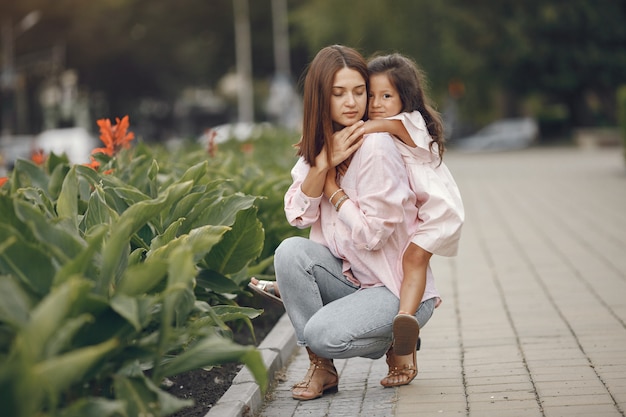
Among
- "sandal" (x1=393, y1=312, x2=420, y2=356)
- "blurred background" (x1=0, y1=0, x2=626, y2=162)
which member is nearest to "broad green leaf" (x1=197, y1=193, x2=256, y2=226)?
"sandal" (x1=393, y1=312, x2=420, y2=356)

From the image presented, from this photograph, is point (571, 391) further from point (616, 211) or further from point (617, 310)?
point (616, 211)

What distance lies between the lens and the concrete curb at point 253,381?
4.83m

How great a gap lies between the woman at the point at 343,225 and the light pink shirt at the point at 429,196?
0.25 ft

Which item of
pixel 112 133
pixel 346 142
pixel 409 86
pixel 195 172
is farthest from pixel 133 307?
pixel 112 133

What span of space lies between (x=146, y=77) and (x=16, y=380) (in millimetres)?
56293

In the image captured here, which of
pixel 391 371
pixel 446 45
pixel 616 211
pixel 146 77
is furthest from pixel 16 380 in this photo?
pixel 146 77

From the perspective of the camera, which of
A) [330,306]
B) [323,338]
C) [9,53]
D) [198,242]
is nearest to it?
[198,242]

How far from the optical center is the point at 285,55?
2194 inches

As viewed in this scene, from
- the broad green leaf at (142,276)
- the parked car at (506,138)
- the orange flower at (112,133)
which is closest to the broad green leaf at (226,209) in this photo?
the broad green leaf at (142,276)

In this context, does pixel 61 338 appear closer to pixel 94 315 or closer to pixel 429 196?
pixel 94 315

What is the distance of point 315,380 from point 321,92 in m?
1.45

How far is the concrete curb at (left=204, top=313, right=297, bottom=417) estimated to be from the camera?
15.8ft

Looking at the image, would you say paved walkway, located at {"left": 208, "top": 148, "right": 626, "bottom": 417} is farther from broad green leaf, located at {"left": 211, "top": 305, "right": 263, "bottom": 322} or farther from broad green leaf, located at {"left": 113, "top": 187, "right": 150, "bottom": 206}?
broad green leaf, located at {"left": 113, "top": 187, "right": 150, "bottom": 206}

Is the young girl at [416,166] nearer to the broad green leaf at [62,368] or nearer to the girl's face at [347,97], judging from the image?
the girl's face at [347,97]
